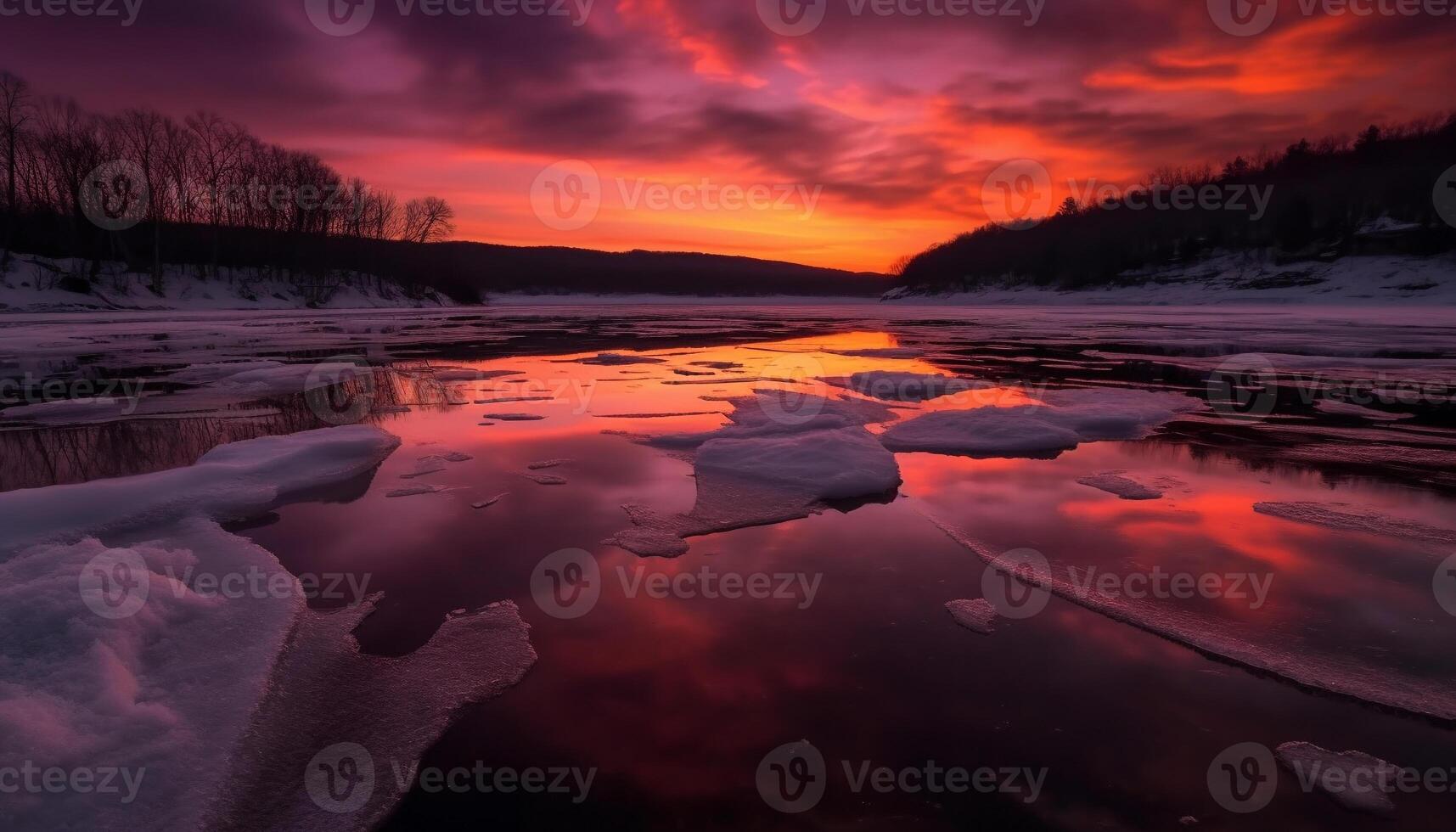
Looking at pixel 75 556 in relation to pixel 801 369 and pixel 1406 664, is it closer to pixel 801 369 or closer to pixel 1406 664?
pixel 1406 664

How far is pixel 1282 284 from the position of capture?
51.9m

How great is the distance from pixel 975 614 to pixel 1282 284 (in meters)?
66.2

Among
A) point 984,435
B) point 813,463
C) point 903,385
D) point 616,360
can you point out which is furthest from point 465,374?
point 984,435

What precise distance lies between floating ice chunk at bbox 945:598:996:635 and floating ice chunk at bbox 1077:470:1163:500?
2.40m

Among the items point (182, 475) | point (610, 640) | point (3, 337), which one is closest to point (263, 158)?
point (3, 337)

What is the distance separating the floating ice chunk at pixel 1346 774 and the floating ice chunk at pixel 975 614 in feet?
3.49

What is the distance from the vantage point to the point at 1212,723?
2.29 metres

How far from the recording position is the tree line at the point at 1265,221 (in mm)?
56625

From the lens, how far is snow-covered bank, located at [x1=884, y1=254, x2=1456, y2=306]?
44875 mm

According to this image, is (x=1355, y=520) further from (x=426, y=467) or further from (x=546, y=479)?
(x=426, y=467)

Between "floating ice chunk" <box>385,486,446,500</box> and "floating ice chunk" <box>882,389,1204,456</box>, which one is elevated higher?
"floating ice chunk" <box>882,389,1204,456</box>

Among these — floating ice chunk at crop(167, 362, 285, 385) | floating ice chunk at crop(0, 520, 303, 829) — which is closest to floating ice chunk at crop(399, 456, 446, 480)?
floating ice chunk at crop(0, 520, 303, 829)

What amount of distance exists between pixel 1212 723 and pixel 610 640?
2.30 m

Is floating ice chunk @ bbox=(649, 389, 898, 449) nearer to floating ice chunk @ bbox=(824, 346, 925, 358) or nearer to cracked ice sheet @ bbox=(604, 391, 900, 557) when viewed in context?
cracked ice sheet @ bbox=(604, 391, 900, 557)
